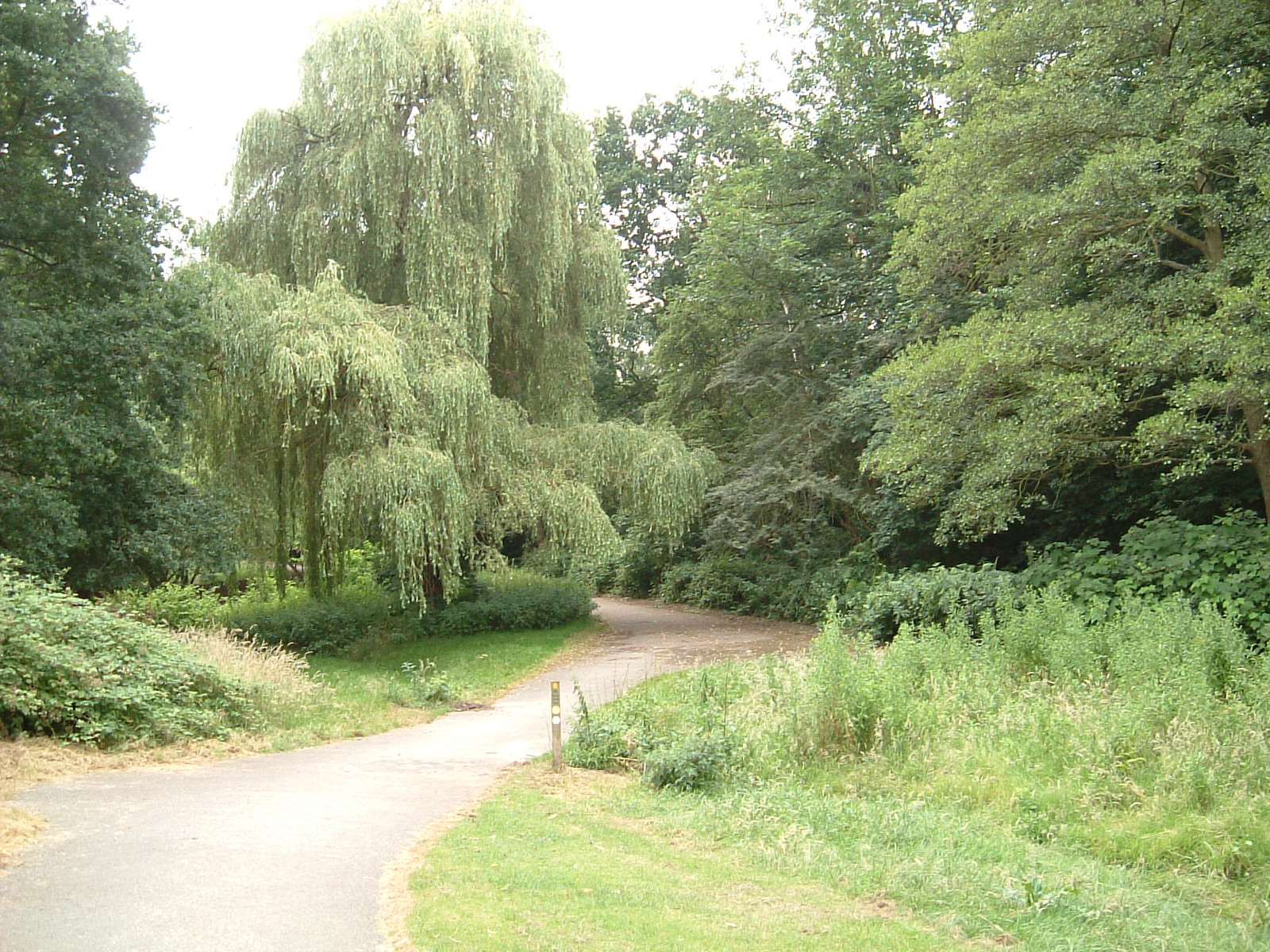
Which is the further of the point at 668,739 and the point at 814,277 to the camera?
the point at 814,277

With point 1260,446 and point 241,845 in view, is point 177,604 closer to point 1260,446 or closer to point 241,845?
point 241,845

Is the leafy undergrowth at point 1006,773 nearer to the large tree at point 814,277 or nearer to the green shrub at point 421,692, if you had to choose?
the green shrub at point 421,692

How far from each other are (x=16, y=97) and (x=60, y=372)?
4105 mm

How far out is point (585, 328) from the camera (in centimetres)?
2308

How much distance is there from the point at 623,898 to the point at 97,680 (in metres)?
6.94

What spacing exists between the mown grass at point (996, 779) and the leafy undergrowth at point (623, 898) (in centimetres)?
7

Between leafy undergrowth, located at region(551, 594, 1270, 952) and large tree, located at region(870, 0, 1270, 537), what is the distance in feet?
10.4

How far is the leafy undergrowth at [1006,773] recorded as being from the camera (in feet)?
20.4

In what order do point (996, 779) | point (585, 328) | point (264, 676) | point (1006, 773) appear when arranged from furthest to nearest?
point (585, 328)
point (264, 676)
point (1006, 773)
point (996, 779)

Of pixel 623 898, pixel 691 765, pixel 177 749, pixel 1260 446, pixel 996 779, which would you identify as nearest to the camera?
pixel 623 898

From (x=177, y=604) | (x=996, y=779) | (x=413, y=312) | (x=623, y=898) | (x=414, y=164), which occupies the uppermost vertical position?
(x=414, y=164)

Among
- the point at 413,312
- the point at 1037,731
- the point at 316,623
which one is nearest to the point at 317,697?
the point at 316,623

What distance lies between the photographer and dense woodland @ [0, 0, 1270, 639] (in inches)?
572

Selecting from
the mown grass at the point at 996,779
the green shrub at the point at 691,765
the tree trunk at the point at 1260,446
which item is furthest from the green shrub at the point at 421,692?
the tree trunk at the point at 1260,446
